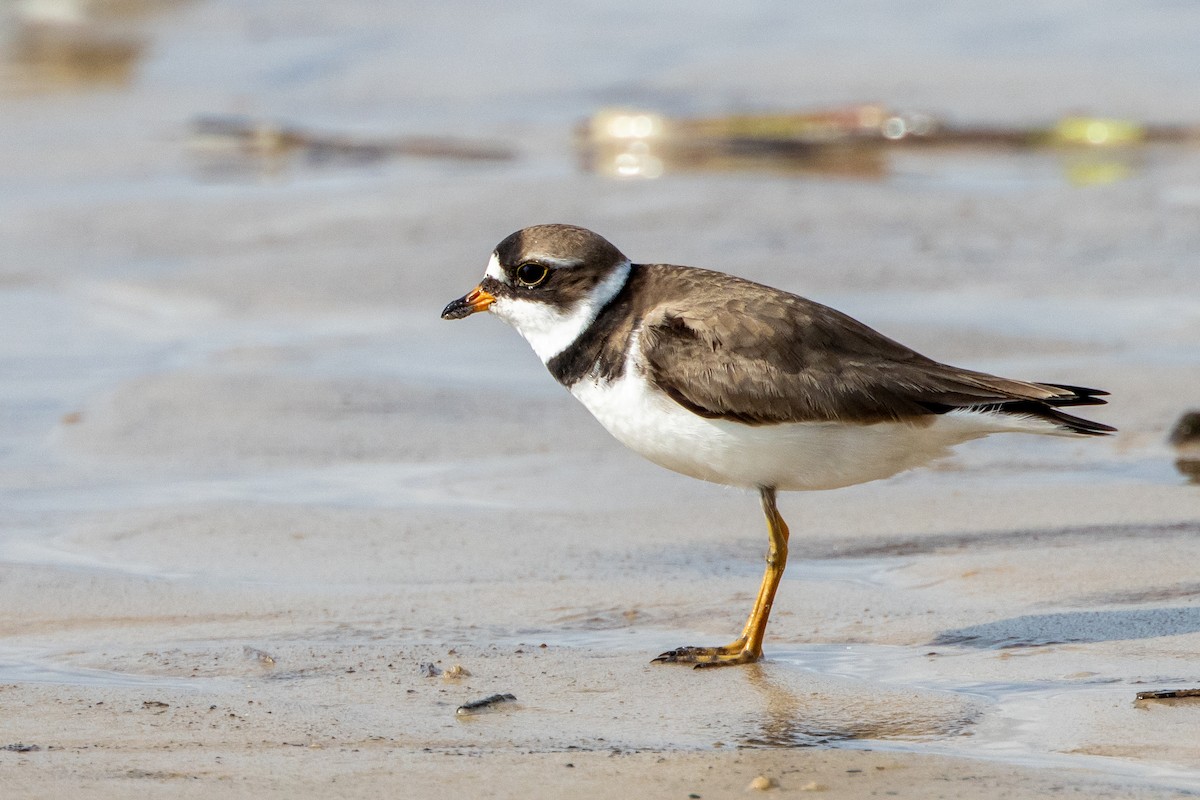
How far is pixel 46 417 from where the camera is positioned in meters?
7.07

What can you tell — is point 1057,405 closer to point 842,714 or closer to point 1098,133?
point 842,714

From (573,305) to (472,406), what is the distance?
2.15 metres

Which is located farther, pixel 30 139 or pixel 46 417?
pixel 30 139

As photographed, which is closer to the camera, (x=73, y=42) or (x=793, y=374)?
(x=793, y=374)

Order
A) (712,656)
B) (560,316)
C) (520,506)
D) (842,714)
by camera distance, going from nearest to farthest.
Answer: (842,714) < (712,656) < (560,316) < (520,506)

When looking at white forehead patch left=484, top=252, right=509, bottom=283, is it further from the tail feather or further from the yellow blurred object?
the yellow blurred object

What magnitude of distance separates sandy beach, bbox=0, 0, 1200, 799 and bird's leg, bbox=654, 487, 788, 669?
7 centimetres

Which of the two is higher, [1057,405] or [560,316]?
[560,316]

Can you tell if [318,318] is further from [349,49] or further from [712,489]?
[349,49]

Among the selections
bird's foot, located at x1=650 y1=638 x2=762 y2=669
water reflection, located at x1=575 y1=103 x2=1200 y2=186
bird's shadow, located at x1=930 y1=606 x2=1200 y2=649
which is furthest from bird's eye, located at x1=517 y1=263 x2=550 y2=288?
water reflection, located at x1=575 y1=103 x2=1200 y2=186

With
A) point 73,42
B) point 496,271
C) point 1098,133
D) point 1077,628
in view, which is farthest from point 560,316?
point 73,42

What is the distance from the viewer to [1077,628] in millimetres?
4746

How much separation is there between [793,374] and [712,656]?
2.76ft

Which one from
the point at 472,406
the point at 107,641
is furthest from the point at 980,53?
the point at 107,641
